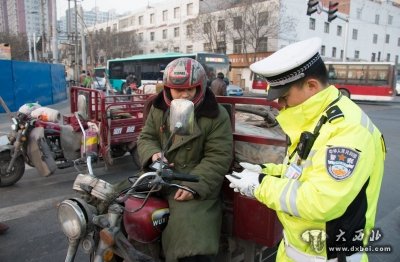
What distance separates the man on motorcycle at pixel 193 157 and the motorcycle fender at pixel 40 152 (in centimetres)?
307

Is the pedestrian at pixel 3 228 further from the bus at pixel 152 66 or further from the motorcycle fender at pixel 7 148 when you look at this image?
the bus at pixel 152 66

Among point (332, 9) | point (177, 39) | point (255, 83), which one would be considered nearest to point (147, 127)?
point (332, 9)

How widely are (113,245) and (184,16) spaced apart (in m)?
47.2

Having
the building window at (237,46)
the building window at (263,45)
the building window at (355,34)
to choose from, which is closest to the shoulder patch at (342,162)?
the building window at (263,45)

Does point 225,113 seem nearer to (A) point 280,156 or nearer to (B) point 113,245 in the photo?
(A) point 280,156

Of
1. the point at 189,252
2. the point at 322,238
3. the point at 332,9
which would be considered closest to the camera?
the point at 322,238

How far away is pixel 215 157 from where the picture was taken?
2338 millimetres

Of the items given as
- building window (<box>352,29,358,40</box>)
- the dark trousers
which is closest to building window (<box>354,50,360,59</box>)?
building window (<box>352,29,358,40</box>)

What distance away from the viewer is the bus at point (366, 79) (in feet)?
66.0

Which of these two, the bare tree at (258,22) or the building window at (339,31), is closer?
the bare tree at (258,22)

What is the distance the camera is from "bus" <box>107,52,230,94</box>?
20766mm

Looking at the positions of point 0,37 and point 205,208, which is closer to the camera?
point 205,208

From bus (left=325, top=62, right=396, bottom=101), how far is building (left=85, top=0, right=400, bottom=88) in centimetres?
727

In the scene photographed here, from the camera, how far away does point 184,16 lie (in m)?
46.2
